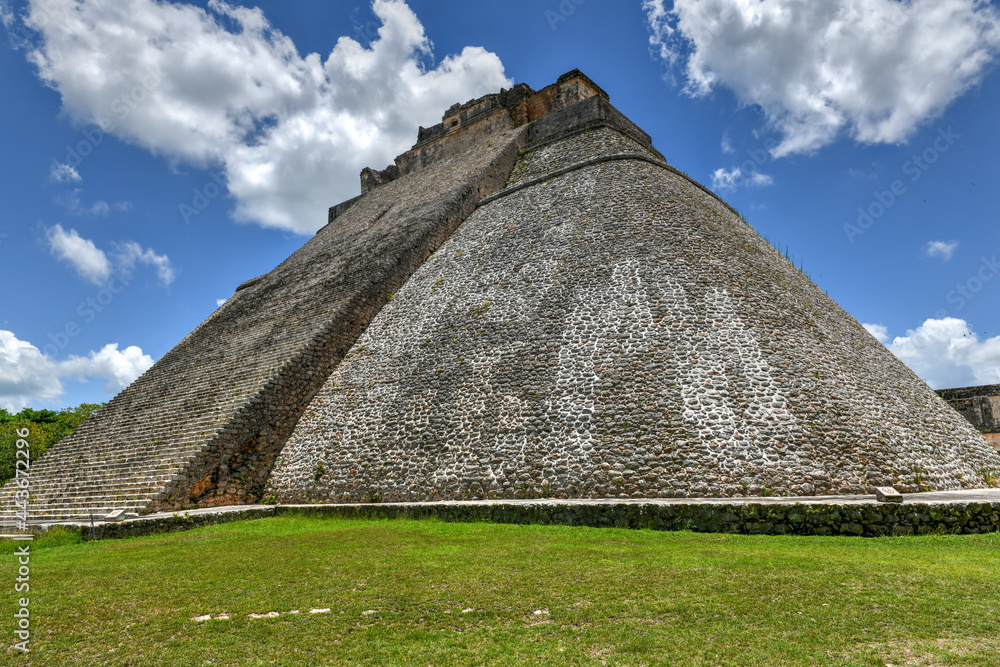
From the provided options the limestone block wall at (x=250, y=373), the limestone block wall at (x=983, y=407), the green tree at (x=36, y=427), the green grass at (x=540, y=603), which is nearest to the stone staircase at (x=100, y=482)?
the limestone block wall at (x=250, y=373)

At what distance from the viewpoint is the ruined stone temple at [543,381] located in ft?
25.3

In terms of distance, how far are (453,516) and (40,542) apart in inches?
239

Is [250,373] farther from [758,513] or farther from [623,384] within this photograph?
[758,513]

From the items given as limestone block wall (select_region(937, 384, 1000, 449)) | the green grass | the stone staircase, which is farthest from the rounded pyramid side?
limestone block wall (select_region(937, 384, 1000, 449))

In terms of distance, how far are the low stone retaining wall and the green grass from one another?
282mm

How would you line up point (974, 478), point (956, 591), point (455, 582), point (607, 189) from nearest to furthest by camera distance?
point (956, 591), point (455, 582), point (974, 478), point (607, 189)

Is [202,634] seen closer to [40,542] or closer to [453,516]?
[453,516]

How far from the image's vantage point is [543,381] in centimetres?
912

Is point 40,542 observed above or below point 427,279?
below

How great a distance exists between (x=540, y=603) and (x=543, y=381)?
17.9 feet

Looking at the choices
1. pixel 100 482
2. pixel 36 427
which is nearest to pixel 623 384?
pixel 100 482

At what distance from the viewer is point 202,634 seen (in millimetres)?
3369

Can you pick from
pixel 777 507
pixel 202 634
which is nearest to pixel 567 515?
pixel 777 507
